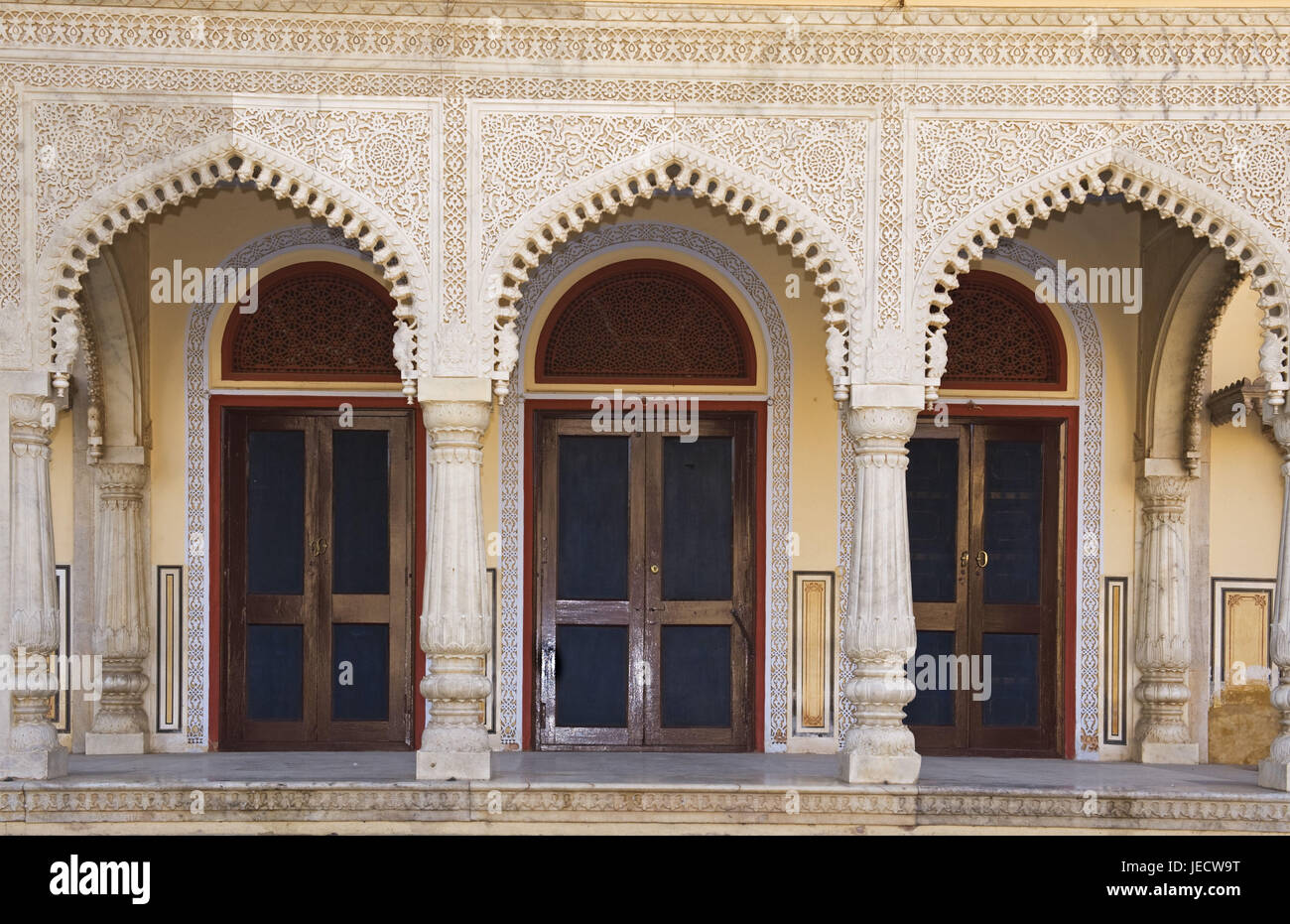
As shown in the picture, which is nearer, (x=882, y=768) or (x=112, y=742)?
(x=882, y=768)

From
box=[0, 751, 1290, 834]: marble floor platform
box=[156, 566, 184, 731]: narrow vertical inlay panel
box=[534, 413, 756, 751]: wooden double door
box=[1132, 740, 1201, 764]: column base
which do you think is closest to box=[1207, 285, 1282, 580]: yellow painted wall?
box=[1132, 740, 1201, 764]: column base

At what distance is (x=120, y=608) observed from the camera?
9078 mm

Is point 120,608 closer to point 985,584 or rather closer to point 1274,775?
point 985,584

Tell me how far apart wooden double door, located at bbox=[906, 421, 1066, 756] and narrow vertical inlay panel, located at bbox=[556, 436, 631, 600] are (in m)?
1.81

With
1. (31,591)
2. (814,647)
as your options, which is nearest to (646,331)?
(814,647)

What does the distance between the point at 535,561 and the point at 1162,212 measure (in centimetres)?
417

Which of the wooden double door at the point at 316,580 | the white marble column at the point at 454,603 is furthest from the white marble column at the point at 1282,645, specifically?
the wooden double door at the point at 316,580

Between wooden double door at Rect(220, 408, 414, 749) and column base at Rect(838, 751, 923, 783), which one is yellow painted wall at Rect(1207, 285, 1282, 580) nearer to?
column base at Rect(838, 751, 923, 783)

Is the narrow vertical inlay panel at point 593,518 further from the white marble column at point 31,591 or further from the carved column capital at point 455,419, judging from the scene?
the white marble column at point 31,591

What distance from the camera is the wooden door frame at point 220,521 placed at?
930cm

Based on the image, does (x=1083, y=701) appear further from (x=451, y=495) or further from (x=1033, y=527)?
(x=451, y=495)

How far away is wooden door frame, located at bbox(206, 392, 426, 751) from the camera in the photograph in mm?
9297

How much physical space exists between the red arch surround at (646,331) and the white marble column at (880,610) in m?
1.94
